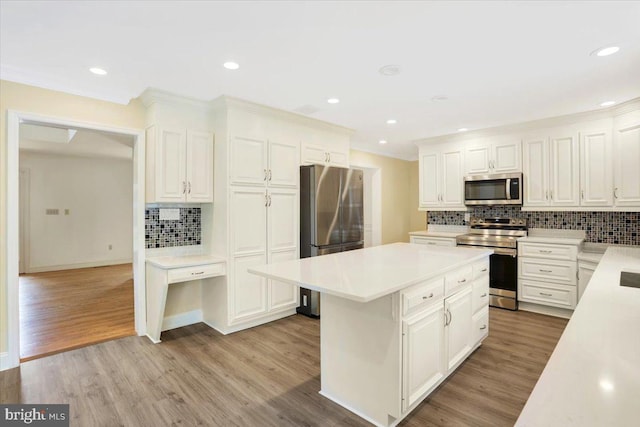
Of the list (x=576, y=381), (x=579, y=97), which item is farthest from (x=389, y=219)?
(x=576, y=381)

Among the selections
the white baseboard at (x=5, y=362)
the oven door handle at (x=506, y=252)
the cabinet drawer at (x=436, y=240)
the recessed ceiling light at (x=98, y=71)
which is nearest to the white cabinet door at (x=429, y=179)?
the cabinet drawer at (x=436, y=240)

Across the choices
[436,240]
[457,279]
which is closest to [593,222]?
[436,240]

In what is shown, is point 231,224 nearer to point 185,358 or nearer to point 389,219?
point 185,358

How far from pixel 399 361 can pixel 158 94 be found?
3128 mm

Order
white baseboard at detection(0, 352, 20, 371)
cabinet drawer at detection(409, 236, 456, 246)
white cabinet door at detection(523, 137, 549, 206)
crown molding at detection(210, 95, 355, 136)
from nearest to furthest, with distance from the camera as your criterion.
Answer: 1. white baseboard at detection(0, 352, 20, 371)
2. crown molding at detection(210, 95, 355, 136)
3. white cabinet door at detection(523, 137, 549, 206)
4. cabinet drawer at detection(409, 236, 456, 246)

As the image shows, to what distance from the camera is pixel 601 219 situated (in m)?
3.96

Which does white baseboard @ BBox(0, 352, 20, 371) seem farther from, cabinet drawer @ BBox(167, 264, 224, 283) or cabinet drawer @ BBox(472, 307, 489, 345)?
cabinet drawer @ BBox(472, 307, 489, 345)

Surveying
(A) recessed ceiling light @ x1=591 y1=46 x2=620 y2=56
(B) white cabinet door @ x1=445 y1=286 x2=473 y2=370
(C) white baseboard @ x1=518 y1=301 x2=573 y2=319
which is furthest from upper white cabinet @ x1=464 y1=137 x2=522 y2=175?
(B) white cabinet door @ x1=445 y1=286 x2=473 y2=370

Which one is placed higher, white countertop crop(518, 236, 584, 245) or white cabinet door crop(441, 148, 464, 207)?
white cabinet door crop(441, 148, 464, 207)

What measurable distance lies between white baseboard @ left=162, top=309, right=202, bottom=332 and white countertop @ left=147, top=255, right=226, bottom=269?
0.67m

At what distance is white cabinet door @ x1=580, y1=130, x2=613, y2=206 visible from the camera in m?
3.64

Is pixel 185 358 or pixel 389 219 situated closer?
pixel 185 358

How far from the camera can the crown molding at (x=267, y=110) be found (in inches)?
131

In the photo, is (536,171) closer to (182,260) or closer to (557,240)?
(557,240)
